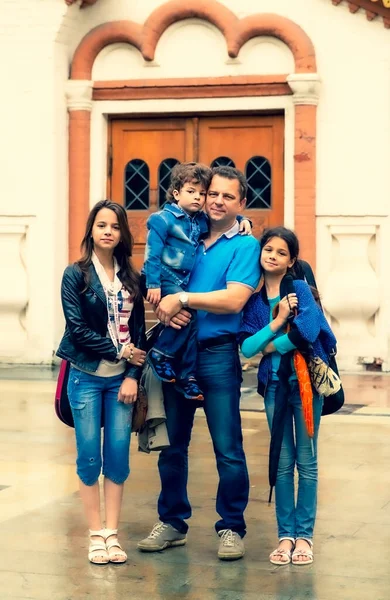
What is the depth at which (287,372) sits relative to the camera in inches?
246

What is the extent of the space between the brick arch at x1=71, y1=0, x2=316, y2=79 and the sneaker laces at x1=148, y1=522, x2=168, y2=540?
9.28 meters

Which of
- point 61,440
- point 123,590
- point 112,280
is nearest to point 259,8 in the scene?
point 61,440

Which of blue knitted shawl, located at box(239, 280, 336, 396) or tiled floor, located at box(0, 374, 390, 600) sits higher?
blue knitted shawl, located at box(239, 280, 336, 396)

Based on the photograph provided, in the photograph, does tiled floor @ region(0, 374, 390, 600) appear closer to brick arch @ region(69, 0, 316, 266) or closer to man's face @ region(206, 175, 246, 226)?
man's face @ region(206, 175, 246, 226)

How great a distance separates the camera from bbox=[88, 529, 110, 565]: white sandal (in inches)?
244

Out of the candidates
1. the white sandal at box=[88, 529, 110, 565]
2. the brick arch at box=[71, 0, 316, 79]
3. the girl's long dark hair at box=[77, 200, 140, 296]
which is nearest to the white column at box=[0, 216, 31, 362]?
the brick arch at box=[71, 0, 316, 79]

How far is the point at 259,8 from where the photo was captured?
1520 cm

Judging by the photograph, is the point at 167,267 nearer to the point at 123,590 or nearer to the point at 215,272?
the point at 215,272

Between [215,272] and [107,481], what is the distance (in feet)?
3.86

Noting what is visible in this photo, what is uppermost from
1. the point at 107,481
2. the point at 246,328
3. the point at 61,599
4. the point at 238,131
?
the point at 238,131

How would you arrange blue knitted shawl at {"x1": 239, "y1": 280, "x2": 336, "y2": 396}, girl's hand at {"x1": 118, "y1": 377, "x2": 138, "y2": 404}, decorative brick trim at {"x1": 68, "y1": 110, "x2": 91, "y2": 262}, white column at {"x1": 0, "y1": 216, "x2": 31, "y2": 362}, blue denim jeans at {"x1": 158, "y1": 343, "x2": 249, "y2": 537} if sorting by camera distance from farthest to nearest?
decorative brick trim at {"x1": 68, "y1": 110, "x2": 91, "y2": 262} < white column at {"x1": 0, "y1": 216, "x2": 31, "y2": 362} < blue denim jeans at {"x1": 158, "y1": 343, "x2": 249, "y2": 537} < girl's hand at {"x1": 118, "y1": 377, "x2": 138, "y2": 404} < blue knitted shawl at {"x1": 239, "y1": 280, "x2": 336, "y2": 396}

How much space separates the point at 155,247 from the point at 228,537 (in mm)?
1478

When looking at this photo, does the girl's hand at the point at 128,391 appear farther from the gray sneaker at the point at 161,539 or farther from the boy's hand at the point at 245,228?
the boy's hand at the point at 245,228

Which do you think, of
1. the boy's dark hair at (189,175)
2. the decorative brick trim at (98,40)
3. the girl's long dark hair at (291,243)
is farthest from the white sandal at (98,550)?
the decorative brick trim at (98,40)
